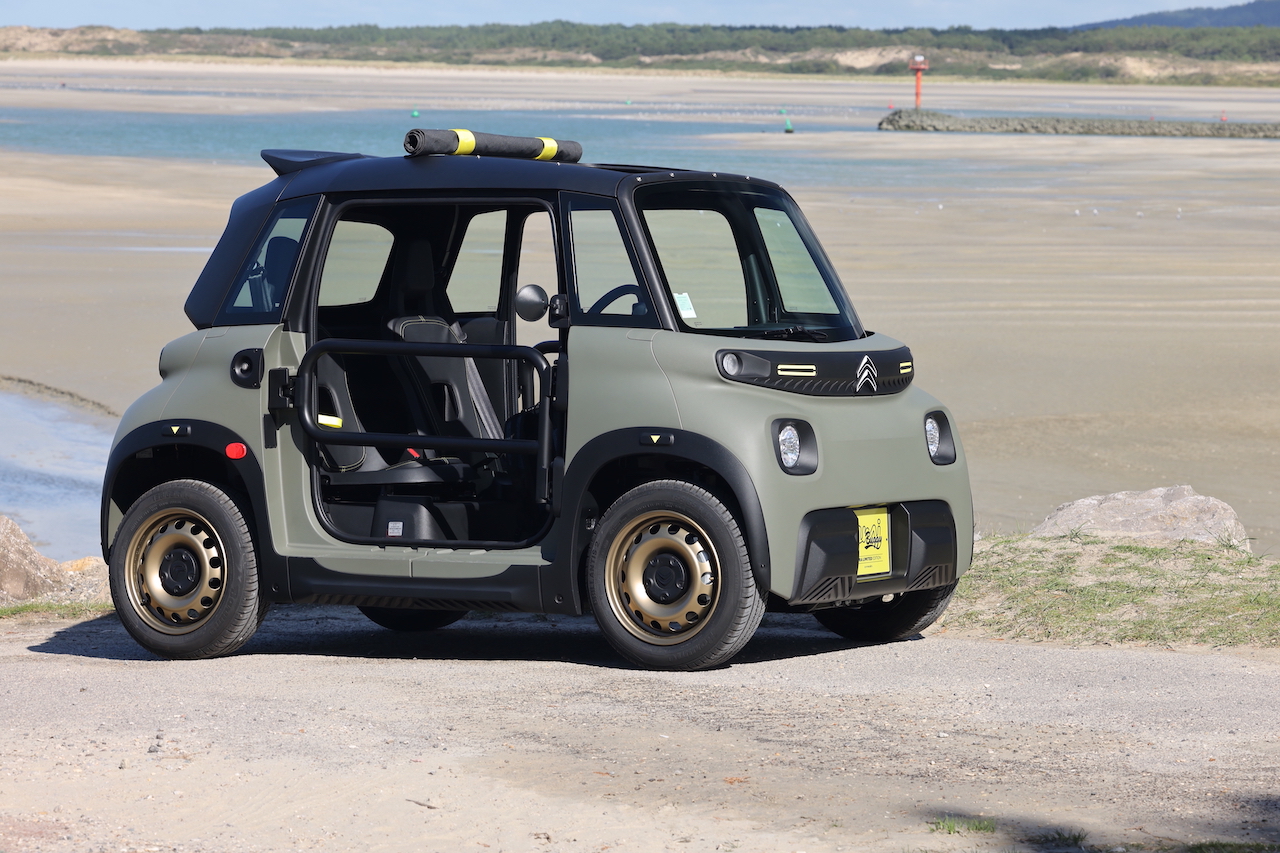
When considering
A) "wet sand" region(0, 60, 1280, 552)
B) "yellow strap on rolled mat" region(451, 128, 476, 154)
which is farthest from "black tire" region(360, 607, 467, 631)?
"wet sand" region(0, 60, 1280, 552)

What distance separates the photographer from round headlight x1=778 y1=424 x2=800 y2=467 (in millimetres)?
6602

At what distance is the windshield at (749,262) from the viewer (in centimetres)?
712

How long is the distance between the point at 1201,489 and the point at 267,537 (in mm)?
8047

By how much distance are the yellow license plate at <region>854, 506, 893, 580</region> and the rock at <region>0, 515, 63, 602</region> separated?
5176 mm

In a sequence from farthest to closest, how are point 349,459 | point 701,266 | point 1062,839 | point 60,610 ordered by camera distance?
point 60,610 < point 701,266 < point 349,459 < point 1062,839

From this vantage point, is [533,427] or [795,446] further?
[533,427]

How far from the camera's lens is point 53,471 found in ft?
43.8

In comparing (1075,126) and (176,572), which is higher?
(1075,126)

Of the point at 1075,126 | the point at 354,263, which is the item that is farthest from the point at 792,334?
the point at 1075,126

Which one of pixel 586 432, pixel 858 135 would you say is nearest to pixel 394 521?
pixel 586 432

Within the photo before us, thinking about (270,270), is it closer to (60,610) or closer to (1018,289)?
(60,610)

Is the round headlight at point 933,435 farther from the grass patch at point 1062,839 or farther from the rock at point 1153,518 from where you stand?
the rock at point 1153,518

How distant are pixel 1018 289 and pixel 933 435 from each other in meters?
17.0

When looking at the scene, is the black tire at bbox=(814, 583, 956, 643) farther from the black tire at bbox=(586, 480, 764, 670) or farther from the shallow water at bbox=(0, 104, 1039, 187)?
the shallow water at bbox=(0, 104, 1039, 187)
